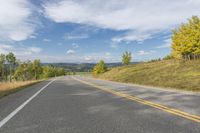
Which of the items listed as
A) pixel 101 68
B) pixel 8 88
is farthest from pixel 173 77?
pixel 101 68

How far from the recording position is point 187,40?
172 ft

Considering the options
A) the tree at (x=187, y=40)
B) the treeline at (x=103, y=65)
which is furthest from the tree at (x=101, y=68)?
the tree at (x=187, y=40)

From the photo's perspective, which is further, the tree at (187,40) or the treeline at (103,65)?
the treeline at (103,65)

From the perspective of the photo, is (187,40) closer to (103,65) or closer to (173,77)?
(173,77)

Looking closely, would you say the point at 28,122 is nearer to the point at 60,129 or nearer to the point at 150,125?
the point at 60,129

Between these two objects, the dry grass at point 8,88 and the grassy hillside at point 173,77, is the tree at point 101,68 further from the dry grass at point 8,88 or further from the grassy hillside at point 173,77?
the dry grass at point 8,88

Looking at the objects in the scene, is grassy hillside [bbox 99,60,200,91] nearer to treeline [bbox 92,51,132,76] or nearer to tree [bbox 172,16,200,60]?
tree [bbox 172,16,200,60]

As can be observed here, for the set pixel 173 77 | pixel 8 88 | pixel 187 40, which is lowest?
pixel 8 88

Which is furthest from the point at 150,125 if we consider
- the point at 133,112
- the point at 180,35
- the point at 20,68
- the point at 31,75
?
the point at 31,75

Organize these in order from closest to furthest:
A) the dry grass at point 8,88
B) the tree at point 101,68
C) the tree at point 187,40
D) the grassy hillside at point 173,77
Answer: the dry grass at point 8,88, the grassy hillside at point 173,77, the tree at point 187,40, the tree at point 101,68

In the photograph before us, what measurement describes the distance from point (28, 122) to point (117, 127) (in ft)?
7.74

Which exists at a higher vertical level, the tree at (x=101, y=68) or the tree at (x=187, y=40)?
the tree at (x=187, y=40)

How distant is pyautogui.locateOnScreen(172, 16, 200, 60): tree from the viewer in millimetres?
50219

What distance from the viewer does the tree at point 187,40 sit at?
5022 centimetres
